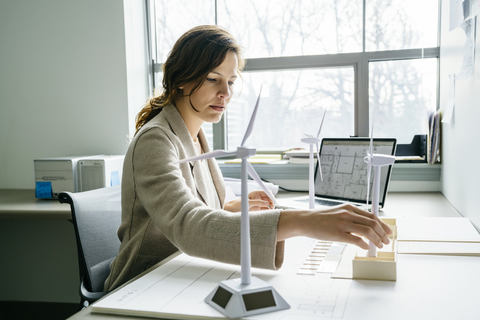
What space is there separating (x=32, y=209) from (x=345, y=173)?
137cm

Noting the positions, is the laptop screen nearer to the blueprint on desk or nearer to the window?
the window

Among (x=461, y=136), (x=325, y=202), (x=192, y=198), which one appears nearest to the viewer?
(x=192, y=198)

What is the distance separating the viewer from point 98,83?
238 centimetres

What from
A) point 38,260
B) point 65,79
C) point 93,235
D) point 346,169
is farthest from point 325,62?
point 38,260

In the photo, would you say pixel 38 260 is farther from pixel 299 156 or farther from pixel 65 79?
pixel 299 156

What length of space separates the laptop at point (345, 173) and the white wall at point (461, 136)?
0.25 meters

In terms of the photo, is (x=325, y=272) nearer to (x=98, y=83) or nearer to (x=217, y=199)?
(x=217, y=199)

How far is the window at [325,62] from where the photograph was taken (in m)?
2.27

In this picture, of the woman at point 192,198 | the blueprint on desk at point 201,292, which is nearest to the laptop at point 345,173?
the woman at point 192,198

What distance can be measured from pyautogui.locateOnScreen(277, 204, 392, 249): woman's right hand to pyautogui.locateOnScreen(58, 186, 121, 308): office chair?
59 cm

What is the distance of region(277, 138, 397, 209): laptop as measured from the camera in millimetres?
1614

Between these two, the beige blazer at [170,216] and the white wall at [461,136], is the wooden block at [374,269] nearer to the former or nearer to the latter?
the beige blazer at [170,216]

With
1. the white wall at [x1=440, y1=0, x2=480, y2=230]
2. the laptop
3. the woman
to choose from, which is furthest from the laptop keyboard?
the white wall at [x1=440, y1=0, x2=480, y2=230]

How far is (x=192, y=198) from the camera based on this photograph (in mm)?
883
